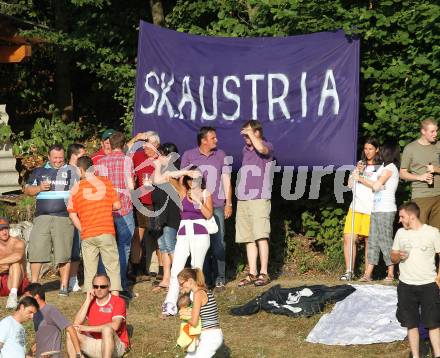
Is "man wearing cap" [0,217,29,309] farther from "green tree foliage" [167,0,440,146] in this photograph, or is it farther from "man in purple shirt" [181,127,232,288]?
"green tree foliage" [167,0,440,146]

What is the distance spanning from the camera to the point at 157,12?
62.2 ft

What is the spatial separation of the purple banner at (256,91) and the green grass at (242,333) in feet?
6.17

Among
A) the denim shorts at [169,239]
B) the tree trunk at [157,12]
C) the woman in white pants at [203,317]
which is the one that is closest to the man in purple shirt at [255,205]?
the denim shorts at [169,239]

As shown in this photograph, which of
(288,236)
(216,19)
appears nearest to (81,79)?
(216,19)

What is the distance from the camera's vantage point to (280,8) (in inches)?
599

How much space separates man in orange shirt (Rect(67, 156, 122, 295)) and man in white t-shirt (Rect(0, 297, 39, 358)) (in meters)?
2.80

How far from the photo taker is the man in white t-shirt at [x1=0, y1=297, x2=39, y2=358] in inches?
411

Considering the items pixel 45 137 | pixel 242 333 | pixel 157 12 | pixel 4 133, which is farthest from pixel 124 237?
pixel 45 137

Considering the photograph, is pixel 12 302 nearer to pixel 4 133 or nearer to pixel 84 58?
pixel 4 133

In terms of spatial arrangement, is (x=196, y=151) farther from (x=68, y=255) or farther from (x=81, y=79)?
(x=81, y=79)

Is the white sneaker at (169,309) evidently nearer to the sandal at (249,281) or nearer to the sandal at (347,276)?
the sandal at (249,281)

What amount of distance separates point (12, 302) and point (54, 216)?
1277mm

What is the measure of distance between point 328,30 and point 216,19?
11.9 feet

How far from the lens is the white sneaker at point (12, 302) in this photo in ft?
44.4
